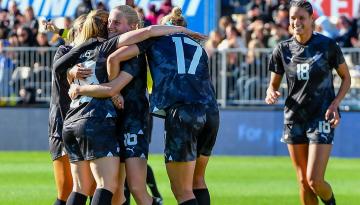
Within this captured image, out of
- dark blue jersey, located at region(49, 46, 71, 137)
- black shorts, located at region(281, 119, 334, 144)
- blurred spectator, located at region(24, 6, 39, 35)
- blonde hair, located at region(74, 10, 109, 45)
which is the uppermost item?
blurred spectator, located at region(24, 6, 39, 35)

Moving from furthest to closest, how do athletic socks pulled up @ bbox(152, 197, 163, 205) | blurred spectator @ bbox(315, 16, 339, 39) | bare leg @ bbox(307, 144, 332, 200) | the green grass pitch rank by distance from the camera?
blurred spectator @ bbox(315, 16, 339, 39) → the green grass pitch → athletic socks pulled up @ bbox(152, 197, 163, 205) → bare leg @ bbox(307, 144, 332, 200)

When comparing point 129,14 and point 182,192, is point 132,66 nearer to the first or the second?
point 129,14

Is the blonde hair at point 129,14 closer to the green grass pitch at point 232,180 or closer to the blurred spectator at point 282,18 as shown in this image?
the green grass pitch at point 232,180

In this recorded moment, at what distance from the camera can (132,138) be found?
962 centimetres

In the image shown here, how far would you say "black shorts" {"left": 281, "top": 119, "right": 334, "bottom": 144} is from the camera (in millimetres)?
11445

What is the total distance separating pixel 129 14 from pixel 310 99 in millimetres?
2725

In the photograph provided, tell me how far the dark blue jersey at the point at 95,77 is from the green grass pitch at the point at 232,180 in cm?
479

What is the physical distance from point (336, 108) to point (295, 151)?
0.65m

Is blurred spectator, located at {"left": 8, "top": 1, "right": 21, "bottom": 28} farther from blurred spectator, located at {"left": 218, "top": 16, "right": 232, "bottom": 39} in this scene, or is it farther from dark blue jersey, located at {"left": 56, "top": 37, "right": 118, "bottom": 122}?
dark blue jersey, located at {"left": 56, "top": 37, "right": 118, "bottom": 122}

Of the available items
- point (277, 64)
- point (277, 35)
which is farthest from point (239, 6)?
point (277, 64)

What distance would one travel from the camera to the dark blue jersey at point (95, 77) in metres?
9.51

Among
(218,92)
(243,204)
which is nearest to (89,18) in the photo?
(243,204)

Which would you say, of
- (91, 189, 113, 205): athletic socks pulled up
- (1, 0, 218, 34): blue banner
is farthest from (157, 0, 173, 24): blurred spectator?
(91, 189, 113, 205): athletic socks pulled up

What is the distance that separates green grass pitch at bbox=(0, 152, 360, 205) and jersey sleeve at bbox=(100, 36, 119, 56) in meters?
4.99
